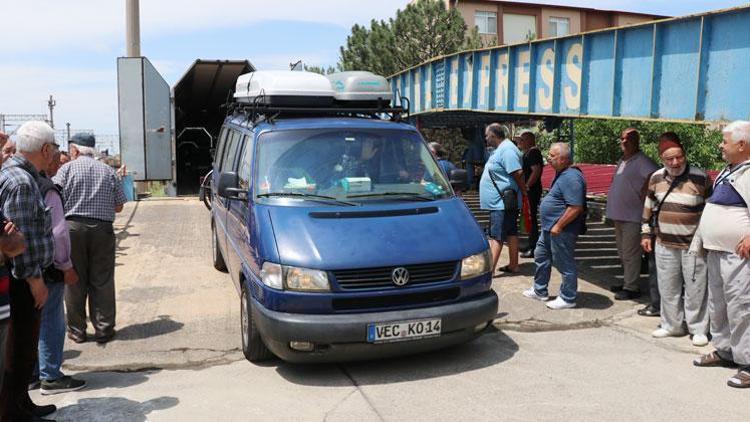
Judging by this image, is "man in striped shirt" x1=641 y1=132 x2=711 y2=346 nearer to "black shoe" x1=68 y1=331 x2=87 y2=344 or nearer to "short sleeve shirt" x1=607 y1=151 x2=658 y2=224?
"short sleeve shirt" x1=607 y1=151 x2=658 y2=224

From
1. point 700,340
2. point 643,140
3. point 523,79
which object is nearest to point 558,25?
point 643,140

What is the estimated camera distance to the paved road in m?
4.32

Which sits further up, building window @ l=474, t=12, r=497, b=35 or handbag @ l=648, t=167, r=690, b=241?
building window @ l=474, t=12, r=497, b=35

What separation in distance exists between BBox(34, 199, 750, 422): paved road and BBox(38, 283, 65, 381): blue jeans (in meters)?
0.21

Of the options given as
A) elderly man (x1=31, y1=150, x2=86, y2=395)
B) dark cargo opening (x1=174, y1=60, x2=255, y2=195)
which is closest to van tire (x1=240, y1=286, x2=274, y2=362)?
elderly man (x1=31, y1=150, x2=86, y2=395)

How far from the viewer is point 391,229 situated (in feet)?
16.2

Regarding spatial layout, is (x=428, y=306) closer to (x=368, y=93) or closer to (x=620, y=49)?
(x=368, y=93)

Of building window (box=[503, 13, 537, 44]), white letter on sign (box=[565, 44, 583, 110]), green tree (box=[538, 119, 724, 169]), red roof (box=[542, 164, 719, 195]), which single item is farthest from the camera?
building window (box=[503, 13, 537, 44])

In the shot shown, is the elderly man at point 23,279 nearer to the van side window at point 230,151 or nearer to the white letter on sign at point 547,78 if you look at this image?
the van side window at point 230,151

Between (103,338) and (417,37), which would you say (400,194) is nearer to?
(103,338)

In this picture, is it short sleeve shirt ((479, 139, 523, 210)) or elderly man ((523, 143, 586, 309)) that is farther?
short sleeve shirt ((479, 139, 523, 210))

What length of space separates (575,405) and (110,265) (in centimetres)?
394

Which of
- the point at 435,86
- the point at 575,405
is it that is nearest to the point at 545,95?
the point at 435,86

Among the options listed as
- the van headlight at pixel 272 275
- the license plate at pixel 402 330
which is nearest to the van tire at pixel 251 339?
the van headlight at pixel 272 275
